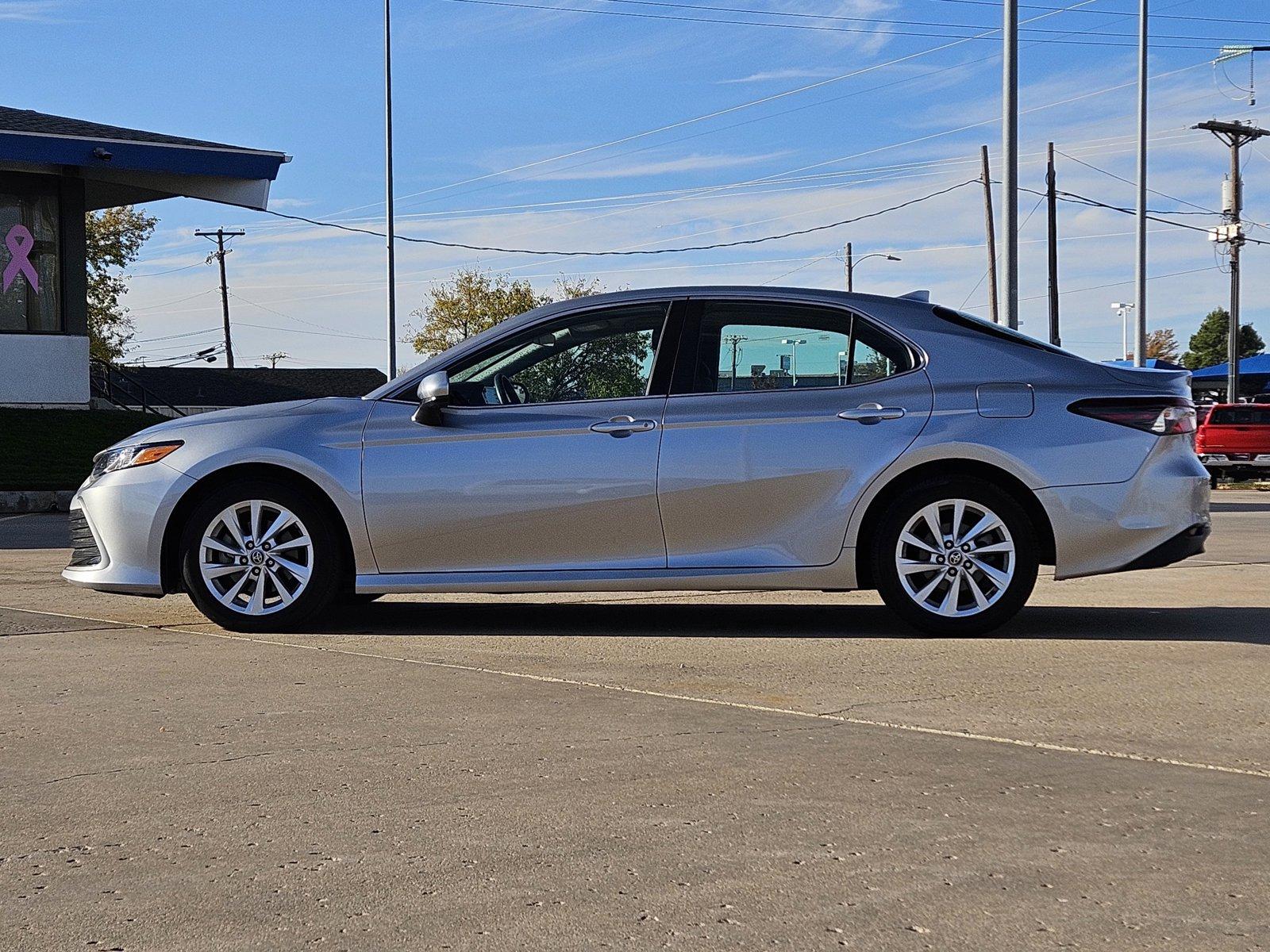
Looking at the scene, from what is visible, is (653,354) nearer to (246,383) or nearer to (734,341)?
(734,341)

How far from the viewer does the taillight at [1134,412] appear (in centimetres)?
705

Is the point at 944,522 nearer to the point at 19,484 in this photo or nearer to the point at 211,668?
the point at 211,668

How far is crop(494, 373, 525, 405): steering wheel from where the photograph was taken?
24.1ft

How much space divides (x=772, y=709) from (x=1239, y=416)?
1073 inches

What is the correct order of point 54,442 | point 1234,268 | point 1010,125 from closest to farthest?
point 1010,125
point 54,442
point 1234,268

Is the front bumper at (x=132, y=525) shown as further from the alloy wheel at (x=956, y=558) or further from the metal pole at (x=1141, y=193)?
the metal pole at (x=1141, y=193)

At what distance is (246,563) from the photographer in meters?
7.33

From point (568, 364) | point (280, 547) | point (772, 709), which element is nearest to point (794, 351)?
point (568, 364)

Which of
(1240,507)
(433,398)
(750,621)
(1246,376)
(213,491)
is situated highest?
(1246,376)

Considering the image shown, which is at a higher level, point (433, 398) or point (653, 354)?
point (653, 354)

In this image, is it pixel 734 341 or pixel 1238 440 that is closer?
pixel 734 341

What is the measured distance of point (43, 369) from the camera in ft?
95.1

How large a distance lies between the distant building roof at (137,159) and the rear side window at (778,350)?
22.3 metres

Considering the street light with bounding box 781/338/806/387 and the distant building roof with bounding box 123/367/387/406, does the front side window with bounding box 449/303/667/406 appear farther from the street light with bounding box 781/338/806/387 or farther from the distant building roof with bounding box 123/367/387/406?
the distant building roof with bounding box 123/367/387/406
